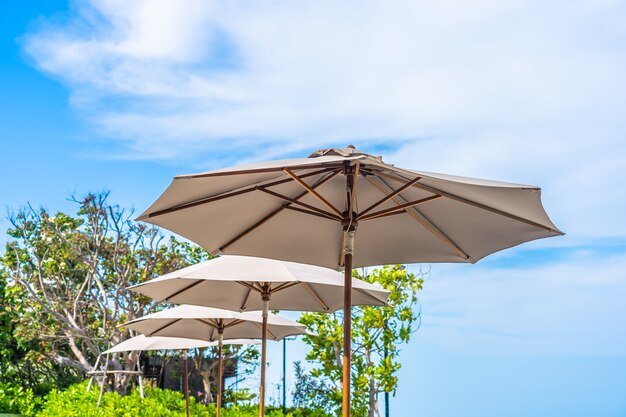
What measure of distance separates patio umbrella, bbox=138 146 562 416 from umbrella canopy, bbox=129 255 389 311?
684 millimetres

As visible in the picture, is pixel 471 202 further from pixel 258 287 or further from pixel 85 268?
pixel 85 268

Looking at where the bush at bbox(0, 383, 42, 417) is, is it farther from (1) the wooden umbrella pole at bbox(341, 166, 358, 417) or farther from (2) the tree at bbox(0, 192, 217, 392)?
(1) the wooden umbrella pole at bbox(341, 166, 358, 417)

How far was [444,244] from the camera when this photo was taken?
16.3ft

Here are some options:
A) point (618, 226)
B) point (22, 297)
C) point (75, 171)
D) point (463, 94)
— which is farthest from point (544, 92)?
point (22, 297)

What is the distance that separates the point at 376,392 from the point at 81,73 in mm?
8126

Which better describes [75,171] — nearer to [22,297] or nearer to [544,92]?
[22,297]

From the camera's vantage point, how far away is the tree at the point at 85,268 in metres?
14.7

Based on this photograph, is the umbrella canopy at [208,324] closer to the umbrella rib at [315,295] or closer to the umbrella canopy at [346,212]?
the umbrella rib at [315,295]

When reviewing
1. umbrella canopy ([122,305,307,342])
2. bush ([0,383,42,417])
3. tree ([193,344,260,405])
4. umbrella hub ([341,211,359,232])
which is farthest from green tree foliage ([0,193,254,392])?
umbrella hub ([341,211,359,232])

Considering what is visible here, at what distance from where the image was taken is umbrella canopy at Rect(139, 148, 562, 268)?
3.71 meters

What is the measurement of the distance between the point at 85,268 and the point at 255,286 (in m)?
9.31

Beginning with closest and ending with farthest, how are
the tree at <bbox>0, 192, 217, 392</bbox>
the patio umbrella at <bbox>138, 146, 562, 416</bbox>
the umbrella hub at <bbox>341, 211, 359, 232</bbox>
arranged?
the patio umbrella at <bbox>138, 146, 562, 416</bbox>, the umbrella hub at <bbox>341, 211, 359, 232</bbox>, the tree at <bbox>0, 192, 217, 392</bbox>

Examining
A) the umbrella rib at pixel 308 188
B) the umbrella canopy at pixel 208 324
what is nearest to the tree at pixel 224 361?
the umbrella canopy at pixel 208 324

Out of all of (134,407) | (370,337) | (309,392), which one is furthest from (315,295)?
(309,392)
